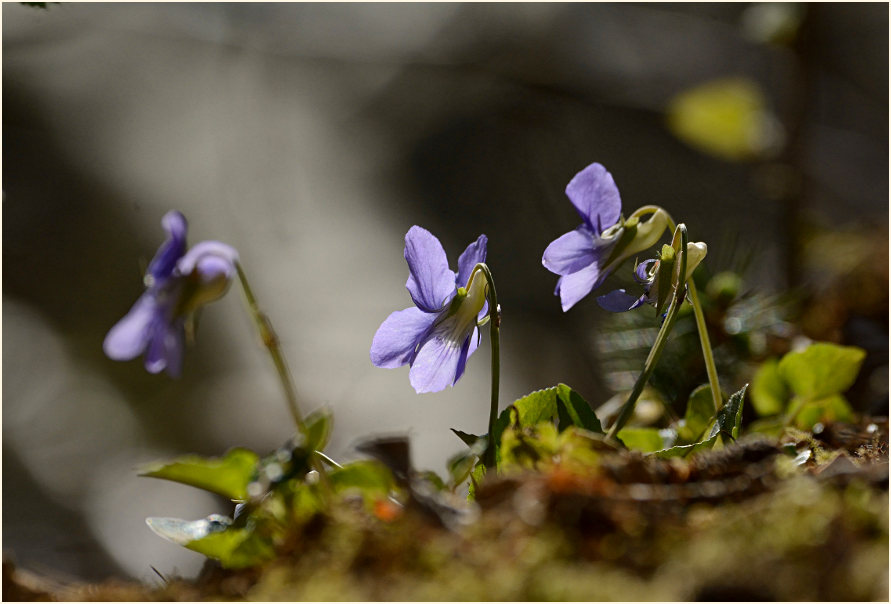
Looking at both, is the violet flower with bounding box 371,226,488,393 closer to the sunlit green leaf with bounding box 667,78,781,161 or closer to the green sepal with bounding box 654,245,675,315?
the green sepal with bounding box 654,245,675,315

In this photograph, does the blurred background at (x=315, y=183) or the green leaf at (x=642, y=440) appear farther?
the blurred background at (x=315, y=183)

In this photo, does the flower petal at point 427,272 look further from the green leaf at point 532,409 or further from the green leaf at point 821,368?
the green leaf at point 821,368

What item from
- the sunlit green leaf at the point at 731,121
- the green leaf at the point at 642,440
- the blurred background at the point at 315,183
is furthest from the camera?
the blurred background at the point at 315,183

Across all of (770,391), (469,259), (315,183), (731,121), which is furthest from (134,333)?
(315,183)

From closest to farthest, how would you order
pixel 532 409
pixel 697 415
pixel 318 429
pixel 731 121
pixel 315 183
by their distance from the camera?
pixel 318 429 < pixel 532 409 < pixel 697 415 < pixel 731 121 < pixel 315 183

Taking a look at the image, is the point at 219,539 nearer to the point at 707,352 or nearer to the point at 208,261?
the point at 208,261

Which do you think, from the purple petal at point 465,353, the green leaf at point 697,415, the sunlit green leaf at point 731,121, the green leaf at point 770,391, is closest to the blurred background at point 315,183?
the sunlit green leaf at point 731,121
